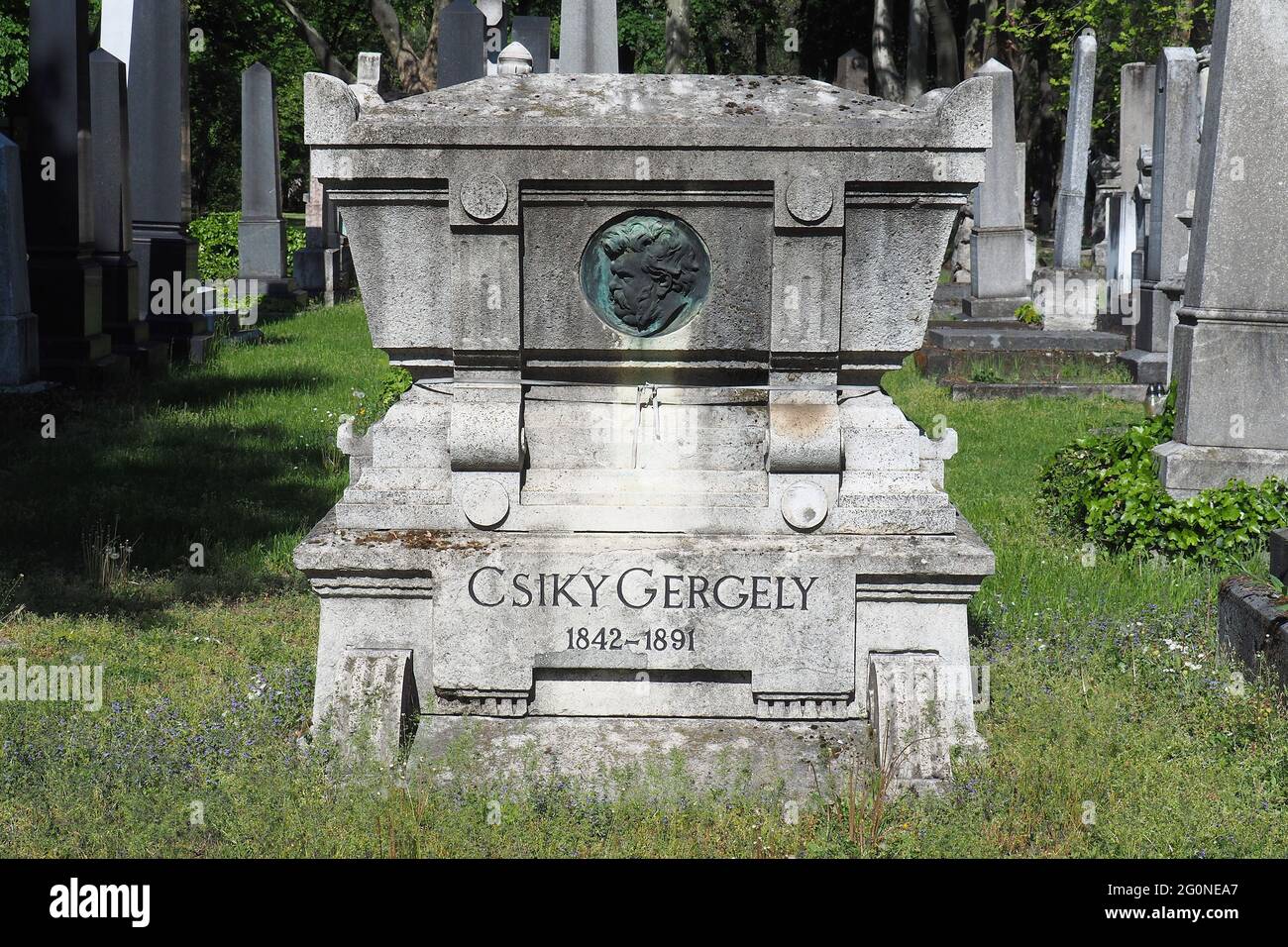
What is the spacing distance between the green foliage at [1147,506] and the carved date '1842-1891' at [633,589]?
11.2 feet

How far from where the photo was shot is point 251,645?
6547mm

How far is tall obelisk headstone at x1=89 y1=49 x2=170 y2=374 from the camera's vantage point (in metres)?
13.2

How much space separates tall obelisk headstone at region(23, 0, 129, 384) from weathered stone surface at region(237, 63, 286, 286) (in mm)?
8039

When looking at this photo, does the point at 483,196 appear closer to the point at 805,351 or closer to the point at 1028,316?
the point at 805,351

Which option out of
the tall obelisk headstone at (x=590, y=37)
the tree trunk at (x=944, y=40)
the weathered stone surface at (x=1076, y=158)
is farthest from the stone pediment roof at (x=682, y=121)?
the tree trunk at (x=944, y=40)

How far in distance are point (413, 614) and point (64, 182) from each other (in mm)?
8585

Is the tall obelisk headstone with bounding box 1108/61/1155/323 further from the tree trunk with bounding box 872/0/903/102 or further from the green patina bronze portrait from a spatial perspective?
the green patina bronze portrait

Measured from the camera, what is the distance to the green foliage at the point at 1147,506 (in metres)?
7.52

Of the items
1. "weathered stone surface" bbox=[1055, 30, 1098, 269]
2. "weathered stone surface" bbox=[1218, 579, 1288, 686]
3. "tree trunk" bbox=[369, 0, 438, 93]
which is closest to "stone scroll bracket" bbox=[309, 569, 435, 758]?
"weathered stone surface" bbox=[1218, 579, 1288, 686]

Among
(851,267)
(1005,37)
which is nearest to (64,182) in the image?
(851,267)

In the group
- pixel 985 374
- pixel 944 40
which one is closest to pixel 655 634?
pixel 985 374

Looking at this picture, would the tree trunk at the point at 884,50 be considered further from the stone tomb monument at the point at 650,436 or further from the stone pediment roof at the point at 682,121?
the stone tomb monument at the point at 650,436

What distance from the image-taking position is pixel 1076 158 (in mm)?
19156
